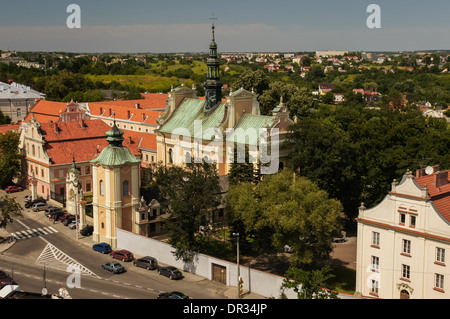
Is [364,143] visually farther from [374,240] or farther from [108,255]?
[108,255]

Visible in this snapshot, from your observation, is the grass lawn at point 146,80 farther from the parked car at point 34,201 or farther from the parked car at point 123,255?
the parked car at point 123,255

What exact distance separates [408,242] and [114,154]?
81.7 feet

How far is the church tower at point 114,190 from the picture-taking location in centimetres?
4491

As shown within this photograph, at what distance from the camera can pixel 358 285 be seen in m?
33.9

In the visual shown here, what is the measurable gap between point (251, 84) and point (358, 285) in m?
48.9

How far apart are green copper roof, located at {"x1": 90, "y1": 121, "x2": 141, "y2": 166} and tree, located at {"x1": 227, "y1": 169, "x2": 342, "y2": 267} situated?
12.0 meters

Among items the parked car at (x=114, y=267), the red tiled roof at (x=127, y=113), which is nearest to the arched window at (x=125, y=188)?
the parked car at (x=114, y=267)

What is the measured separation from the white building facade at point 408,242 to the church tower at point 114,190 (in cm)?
2059

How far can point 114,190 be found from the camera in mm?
44812

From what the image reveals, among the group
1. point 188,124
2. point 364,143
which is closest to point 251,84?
point 188,124

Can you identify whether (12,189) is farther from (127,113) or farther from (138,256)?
(127,113)

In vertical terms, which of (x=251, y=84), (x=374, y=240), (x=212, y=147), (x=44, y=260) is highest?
(x=251, y=84)

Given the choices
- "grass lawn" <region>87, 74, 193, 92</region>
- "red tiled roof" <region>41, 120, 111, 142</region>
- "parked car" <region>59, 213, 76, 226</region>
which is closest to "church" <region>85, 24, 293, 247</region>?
"parked car" <region>59, 213, 76, 226</region>

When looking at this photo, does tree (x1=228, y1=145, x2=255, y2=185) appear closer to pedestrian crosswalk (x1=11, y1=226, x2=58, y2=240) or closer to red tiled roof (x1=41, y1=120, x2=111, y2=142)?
pedestrian crosswalk (x1=11, y1=226, x2=58, y2=240)
